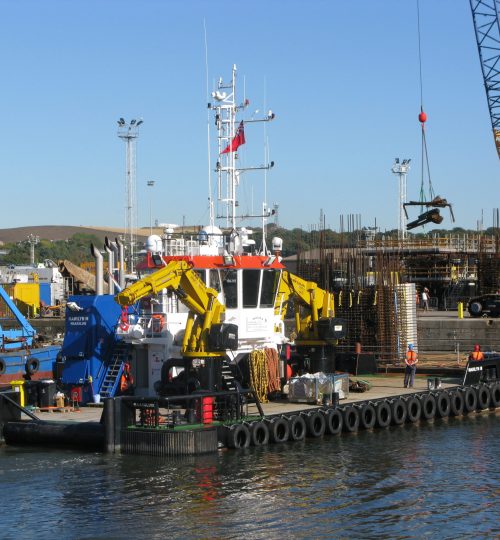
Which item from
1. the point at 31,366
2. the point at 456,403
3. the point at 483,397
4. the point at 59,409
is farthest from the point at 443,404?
the point at 31,366

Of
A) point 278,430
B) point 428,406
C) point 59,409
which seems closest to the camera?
point 278,430

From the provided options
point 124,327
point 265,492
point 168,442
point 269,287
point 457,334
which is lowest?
point 265,492

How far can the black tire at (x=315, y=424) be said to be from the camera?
24078 mm

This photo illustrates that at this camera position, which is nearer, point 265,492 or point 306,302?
point 265,492

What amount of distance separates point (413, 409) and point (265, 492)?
28.2 ft

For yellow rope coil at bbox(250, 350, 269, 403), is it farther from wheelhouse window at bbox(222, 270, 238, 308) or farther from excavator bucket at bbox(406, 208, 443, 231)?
excavator bucket at bbox(406, 208, 443, 231)

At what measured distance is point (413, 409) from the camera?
2692cm

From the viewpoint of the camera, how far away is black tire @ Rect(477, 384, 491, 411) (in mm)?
29139

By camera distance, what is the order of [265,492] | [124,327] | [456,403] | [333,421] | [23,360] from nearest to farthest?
[265,492]
[333,421]
[124,327]
[456,403]
[23,360]

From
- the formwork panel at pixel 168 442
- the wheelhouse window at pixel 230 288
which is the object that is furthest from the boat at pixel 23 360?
the formwork panel at pixel 168 442

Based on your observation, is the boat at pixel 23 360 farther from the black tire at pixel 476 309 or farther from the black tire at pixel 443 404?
the black tire at pixel 476 309

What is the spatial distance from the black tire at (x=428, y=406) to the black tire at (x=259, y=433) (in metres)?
5.81

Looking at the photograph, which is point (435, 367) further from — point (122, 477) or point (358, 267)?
point (122, 477)

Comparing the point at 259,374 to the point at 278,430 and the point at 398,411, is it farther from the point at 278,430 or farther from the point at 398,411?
the point at 398,411
